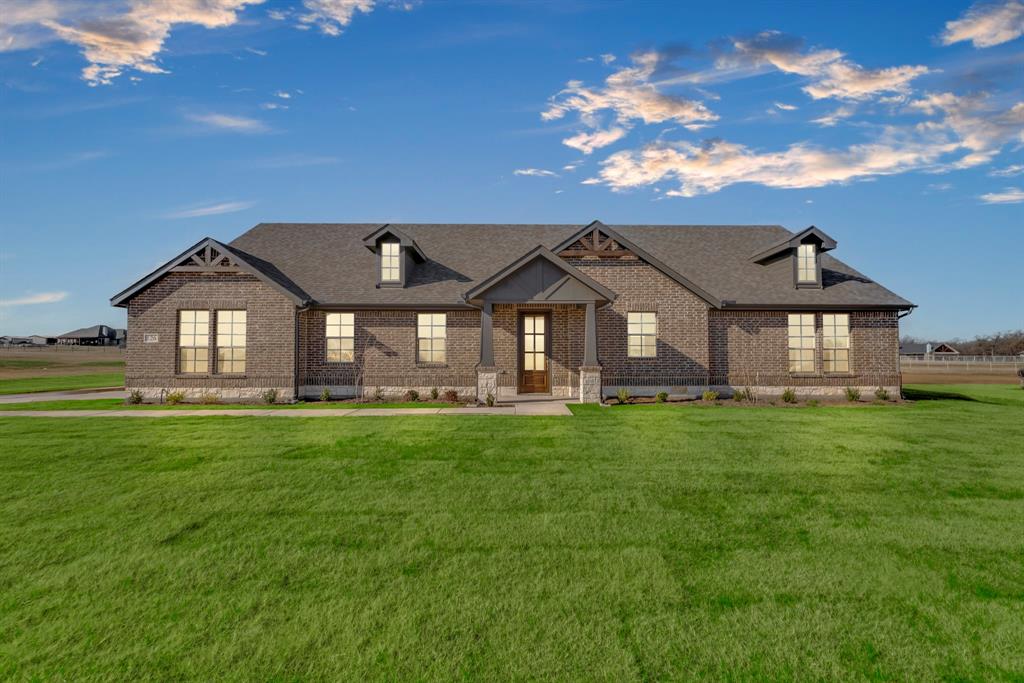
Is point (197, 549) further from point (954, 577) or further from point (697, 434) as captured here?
point (697, 434)

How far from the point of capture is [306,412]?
16.8 meters

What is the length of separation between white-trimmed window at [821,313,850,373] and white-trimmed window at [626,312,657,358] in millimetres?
6664

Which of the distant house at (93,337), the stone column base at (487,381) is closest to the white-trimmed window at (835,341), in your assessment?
the stone column base at (487,381)

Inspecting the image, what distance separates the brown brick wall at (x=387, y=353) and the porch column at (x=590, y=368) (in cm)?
429

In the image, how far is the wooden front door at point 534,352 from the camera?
2133 centimetres

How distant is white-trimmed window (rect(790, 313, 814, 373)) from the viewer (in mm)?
21766

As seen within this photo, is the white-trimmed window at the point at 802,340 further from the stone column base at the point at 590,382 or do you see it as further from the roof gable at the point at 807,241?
the stone column base at the point at 590,382

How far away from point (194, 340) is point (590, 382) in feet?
47.7

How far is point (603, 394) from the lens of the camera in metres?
20.3

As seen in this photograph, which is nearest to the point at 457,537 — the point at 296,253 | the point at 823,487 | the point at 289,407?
the point at 823,487

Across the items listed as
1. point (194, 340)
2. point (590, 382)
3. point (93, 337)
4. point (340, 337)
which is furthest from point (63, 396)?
point (93, 337)

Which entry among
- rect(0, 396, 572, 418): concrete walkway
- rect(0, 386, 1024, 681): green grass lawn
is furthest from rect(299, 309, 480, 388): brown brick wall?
rect(0, 386, 1024, 681): green grass lawn

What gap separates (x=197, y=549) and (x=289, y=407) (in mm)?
14167

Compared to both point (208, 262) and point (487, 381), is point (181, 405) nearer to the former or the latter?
point (208, 262)
